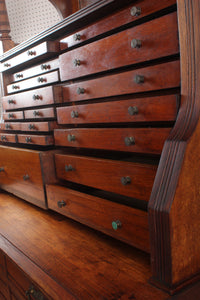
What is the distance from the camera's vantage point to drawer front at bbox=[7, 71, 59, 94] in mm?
1489

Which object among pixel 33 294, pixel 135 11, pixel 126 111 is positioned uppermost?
pixel 135 11

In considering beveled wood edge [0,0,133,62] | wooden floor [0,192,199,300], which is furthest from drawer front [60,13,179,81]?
wooden floor [0,192,199,300]

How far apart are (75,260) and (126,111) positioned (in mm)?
580

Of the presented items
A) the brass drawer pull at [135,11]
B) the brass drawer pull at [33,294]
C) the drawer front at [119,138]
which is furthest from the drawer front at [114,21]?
the brass drawer pull at [33,294]

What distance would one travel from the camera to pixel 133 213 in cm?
102

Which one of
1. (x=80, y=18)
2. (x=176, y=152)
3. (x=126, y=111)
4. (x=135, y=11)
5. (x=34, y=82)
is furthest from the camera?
(x=34, y=82)

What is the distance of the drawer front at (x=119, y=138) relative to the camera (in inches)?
38.5

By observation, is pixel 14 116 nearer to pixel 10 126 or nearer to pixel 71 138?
pixel 10 126

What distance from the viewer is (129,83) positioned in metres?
1.06

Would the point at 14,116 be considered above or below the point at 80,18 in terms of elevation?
below

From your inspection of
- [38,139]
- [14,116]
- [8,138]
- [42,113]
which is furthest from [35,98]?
[8,138]

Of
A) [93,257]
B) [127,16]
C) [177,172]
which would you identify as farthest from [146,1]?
[93,257]

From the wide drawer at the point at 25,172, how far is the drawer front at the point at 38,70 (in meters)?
0.43

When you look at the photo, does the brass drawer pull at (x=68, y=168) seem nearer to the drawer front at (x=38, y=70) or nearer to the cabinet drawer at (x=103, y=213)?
the cabinet drawer at (x=103, y=213)
